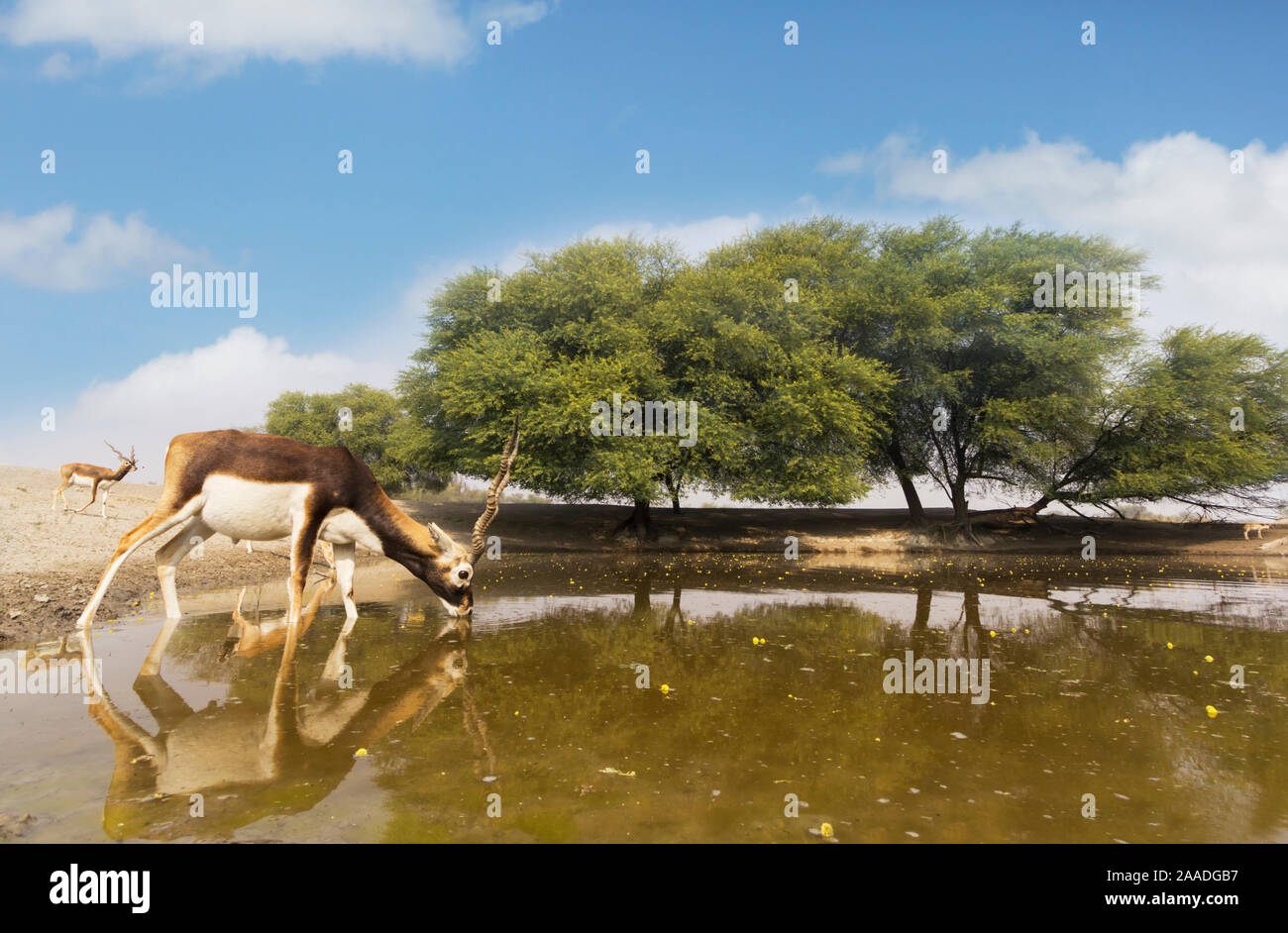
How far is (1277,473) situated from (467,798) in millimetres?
48201

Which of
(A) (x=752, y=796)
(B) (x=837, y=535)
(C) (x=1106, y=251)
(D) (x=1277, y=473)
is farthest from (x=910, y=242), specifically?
(A) (x=752, y=796)

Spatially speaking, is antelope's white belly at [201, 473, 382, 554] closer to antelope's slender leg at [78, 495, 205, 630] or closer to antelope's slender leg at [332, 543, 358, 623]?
antelope's slender leg at [78, 495, 205, 630]

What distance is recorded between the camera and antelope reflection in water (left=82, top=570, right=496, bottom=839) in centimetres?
433

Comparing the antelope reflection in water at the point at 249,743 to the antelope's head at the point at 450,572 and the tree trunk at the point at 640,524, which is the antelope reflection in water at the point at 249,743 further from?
the tree trunk at the point at 640,524

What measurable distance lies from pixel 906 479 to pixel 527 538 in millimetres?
23045

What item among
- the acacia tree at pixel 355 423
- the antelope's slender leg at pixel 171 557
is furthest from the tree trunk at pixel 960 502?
the acacia tree at pixel 355 423

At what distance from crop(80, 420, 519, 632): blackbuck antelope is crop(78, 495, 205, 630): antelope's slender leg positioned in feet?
0.05

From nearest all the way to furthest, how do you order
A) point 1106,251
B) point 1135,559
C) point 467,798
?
point 467,798 < point 1135,559 < point 1106,251

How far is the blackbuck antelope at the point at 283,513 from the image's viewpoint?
31.2ft

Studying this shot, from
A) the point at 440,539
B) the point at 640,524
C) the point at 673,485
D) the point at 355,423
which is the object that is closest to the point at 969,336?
the point at 673,485

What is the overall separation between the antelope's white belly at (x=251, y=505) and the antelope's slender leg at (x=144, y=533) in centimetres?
20

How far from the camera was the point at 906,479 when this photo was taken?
39.3m

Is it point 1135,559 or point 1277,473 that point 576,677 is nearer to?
point 1135,559

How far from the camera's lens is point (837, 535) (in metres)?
36.3
